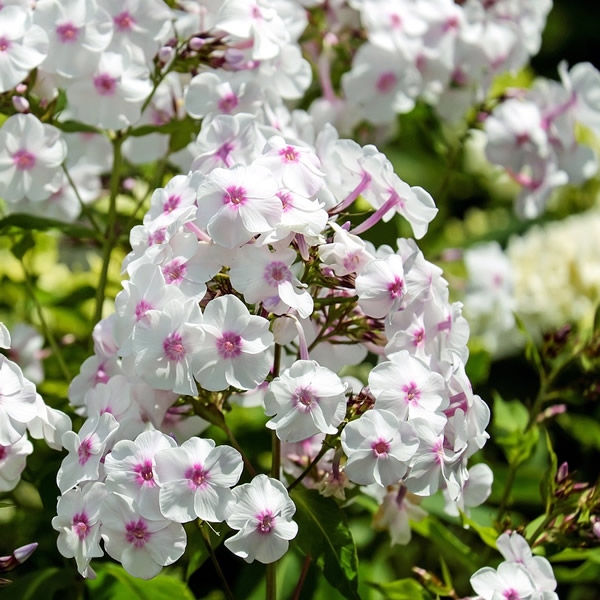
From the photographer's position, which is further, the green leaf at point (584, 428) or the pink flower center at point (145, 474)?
the green leaf at point (584, 428)

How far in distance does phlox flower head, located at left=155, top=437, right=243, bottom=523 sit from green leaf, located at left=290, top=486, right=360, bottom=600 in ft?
0.32

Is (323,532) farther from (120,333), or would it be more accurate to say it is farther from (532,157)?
(532,157)

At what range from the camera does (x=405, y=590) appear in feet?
Result: 2.98

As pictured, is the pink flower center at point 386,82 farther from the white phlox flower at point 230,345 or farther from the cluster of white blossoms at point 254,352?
the white phlox flower at point 230,345

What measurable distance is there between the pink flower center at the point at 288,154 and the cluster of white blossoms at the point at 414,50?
1.45ft

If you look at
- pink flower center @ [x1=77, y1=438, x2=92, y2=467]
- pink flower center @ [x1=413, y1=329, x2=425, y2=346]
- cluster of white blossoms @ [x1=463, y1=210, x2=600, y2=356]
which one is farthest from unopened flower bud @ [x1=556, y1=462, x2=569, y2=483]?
cluster of white blossoms @ [x1=463, y1=210, x2=600, y2=356]

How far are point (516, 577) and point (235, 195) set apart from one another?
13.7 inches

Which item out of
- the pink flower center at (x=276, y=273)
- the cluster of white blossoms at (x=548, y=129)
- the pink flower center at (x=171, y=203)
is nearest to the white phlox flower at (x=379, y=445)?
the pink flower center at (x=276, y=273)

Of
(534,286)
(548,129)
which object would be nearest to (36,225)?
(548,129)

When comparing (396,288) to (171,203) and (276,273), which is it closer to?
(276,273)

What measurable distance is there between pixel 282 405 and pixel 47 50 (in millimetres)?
412

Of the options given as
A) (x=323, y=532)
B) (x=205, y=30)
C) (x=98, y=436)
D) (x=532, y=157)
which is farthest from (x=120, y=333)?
(x=532, y=157)

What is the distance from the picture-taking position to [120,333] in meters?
0.76

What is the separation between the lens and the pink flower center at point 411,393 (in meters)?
A: 0.74
